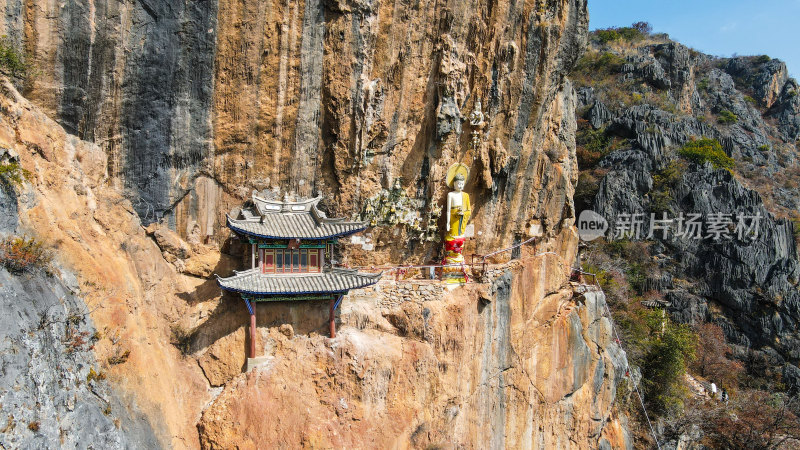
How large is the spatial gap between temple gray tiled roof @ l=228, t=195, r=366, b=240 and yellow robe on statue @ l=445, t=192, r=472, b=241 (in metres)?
3.51

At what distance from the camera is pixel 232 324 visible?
546 inches

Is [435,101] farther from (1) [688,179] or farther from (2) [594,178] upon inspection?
(1) [688,179]

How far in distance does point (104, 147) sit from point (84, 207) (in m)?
1.78

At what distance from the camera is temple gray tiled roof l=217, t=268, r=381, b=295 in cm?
1318

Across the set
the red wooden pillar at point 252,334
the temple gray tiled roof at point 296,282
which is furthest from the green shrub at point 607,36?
the red wooden pillar at point 252,334

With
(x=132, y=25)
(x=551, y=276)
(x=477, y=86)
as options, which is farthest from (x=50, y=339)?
(x=551, y=276)

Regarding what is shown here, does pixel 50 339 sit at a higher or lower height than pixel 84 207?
lower

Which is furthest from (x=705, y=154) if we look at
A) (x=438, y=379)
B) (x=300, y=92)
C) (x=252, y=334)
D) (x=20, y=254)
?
(x=20, y=254)

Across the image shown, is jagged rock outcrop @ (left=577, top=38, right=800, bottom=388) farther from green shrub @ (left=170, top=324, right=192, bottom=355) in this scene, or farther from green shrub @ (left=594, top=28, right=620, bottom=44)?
green shrub @ (left=170, top=324, right=192, bottom=355)

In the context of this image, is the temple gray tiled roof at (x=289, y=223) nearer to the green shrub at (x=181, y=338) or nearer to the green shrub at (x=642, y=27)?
the green shrub at (x=181, y=338)

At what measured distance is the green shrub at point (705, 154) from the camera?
35.8 meters

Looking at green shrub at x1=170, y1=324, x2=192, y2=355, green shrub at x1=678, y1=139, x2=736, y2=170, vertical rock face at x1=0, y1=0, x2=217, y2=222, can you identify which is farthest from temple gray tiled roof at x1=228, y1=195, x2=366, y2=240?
green shrub at x1=678, y1=139, x2=736, y2=170

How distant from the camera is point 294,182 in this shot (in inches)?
612

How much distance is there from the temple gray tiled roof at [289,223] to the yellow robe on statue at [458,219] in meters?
3.51
